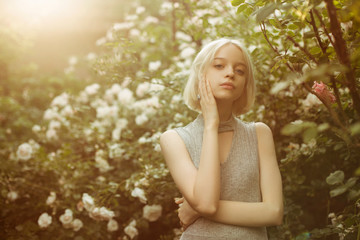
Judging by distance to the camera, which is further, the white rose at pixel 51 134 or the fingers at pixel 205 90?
the white rose at pixel 51 134

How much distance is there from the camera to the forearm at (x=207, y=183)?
1.45 meters

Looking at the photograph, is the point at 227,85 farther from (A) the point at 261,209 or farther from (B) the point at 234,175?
(A) the point at 261,209

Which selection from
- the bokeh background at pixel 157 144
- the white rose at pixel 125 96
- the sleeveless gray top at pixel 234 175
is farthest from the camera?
the white rose at pixel 125 96

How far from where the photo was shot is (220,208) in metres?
1.52

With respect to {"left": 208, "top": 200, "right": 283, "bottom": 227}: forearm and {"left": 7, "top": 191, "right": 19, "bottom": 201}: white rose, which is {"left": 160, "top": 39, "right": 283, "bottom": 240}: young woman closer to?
{"left": 208, "top": 200, "right": 283, "bottom": 227}: forearm

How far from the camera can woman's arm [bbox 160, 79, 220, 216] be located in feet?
4.76

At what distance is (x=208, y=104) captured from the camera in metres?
1.63

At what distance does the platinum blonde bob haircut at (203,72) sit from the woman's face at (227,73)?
22mm

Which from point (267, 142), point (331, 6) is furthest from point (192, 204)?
point (331, 6)

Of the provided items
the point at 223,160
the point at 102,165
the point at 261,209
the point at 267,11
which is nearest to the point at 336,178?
the point at 261,209

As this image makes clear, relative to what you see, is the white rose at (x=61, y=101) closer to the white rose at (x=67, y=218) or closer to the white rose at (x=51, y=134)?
the white rose at (x=51, y=134)

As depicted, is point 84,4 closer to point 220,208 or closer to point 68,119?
point 68,119

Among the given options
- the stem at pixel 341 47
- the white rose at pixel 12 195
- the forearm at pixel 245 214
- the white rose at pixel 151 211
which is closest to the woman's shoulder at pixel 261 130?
the forearm at pixel 245 214

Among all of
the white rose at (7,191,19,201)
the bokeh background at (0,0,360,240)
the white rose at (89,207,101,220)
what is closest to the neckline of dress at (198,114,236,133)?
the bokeh background at (0,0,360,240)
